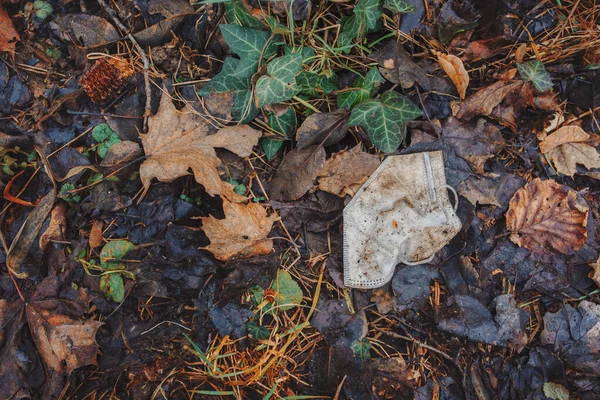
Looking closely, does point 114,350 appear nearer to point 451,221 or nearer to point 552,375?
point 451,221

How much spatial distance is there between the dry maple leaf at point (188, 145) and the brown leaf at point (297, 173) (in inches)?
7.3

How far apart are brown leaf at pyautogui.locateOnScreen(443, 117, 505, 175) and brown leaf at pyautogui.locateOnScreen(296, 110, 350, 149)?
563 mm

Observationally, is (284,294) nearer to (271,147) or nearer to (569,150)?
(271,147)

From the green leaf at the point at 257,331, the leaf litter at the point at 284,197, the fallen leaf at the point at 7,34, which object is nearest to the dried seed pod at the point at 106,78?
the leaf litter at the point at 284,197

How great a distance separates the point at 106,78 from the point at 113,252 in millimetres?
906

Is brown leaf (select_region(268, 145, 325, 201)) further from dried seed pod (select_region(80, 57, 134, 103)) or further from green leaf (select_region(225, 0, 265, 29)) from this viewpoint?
dried seed pod (select_region(80, 57, 134, 103))

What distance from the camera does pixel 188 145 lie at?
210 cm

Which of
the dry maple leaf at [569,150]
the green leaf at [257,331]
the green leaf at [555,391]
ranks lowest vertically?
the green leaf at [555,391]

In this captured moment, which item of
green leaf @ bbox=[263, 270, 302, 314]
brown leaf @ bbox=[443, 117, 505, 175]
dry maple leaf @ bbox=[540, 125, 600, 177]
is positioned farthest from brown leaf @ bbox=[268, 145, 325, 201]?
dry maple leaf @ bbox=[540, 125, 600, 177]

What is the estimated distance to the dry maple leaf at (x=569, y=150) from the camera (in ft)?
7.37

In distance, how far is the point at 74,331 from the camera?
79.9 inches

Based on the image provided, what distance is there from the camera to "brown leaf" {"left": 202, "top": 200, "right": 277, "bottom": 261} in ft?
6.77

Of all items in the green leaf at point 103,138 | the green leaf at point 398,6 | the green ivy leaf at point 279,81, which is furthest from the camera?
the green leaf at point 103,138

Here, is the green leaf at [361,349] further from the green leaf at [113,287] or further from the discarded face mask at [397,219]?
the green leaf at [113,287]
